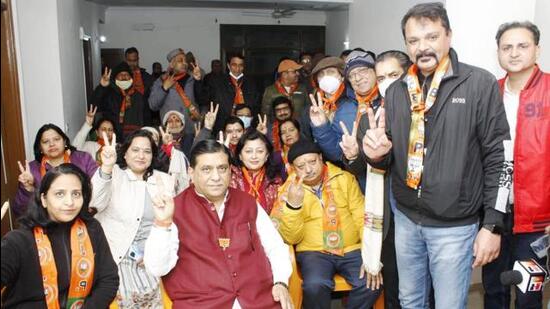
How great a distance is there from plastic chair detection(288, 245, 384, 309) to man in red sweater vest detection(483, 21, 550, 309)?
74 cm

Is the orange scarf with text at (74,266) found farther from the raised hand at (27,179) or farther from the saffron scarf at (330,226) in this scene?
the raised hand at (27,179)

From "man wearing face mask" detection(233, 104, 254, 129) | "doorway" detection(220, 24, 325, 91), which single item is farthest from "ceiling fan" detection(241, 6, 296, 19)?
"man wearing face mask" detection(233, 104, 254, 129)

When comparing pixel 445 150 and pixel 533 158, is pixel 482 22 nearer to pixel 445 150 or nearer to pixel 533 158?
pixel 533 158

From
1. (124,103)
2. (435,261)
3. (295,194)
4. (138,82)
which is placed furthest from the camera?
(138,82)

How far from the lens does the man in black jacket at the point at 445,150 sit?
181 centimetres

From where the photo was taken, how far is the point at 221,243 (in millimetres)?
2178

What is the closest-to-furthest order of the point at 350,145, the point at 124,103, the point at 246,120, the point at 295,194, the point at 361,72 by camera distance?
the point at 350,145 < the point at 295,194 < the point at 361,72 < the point at 246,120 < the point at 124,103

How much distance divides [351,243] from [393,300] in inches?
15.6

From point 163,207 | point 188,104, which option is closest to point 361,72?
point 163,207

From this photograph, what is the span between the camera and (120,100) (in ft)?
17.1

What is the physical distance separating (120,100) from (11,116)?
1689mm

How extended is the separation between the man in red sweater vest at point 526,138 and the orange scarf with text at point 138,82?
4.21m

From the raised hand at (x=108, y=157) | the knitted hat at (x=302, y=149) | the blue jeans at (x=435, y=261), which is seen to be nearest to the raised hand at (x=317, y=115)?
the knitted hat at (x=302, y=149)

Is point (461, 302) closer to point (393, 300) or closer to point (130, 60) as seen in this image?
point (393, 300)
